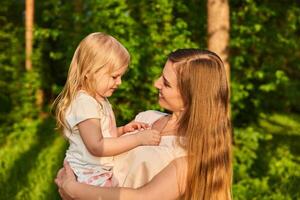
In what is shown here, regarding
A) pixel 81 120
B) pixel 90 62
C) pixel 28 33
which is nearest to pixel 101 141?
pixel 81 120

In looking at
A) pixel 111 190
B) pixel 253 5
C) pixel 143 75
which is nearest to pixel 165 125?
pixel 111 190

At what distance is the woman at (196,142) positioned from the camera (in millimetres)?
2367

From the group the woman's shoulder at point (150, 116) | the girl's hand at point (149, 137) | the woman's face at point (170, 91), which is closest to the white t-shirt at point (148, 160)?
the girl's hand at point (149, 137)

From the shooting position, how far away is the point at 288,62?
31.6ft

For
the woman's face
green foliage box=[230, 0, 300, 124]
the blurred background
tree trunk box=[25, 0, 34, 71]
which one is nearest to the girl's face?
the woman's face

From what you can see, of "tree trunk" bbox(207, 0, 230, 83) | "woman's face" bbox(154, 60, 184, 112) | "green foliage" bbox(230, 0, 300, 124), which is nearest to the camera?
"woman's face" bbox(154, 60, 184, 112)

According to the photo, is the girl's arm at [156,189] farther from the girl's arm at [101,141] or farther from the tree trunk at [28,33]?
the tree trunk at [28,33]

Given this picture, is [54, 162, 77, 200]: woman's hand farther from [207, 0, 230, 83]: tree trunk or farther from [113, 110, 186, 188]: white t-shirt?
[207, 0, 230, 83]: tree trunk

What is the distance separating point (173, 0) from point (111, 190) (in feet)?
17.5

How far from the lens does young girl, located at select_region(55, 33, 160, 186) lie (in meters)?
2.69

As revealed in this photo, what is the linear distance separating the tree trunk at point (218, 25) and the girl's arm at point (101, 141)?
11.8 ft

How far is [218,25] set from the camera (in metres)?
6.12

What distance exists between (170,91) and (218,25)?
3738 millimetres

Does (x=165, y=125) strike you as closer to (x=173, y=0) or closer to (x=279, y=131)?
(x=173, y=0)
